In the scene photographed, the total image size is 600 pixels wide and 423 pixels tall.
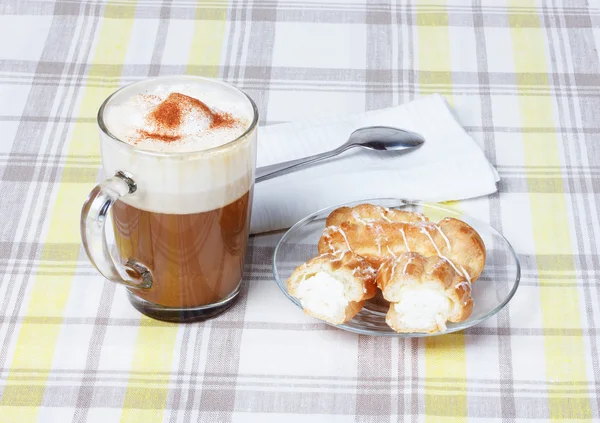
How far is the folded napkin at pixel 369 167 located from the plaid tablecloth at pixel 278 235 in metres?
0.04

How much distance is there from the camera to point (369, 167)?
1.32 metres

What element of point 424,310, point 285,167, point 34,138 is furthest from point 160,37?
point 424,310

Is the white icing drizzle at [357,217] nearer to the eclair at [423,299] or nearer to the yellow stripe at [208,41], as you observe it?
the eclair at [423,299]

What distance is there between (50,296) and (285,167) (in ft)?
1.21

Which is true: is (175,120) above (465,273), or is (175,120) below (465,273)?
above

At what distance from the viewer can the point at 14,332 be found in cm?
104

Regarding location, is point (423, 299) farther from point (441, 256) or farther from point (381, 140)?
point (381, 140)

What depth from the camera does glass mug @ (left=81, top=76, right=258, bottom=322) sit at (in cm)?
94

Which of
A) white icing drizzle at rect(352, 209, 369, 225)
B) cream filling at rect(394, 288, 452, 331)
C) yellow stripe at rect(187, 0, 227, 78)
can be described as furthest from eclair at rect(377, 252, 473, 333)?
yellow stripe at rect(187, 0, 227, 78)

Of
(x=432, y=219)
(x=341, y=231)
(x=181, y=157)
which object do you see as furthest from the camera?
(x=432, y=219)

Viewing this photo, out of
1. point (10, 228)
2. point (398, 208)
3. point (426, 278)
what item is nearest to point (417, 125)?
point (398, 208)

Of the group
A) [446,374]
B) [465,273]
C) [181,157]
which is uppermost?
[181,157]

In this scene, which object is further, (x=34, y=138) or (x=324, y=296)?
(x=34, y=138)

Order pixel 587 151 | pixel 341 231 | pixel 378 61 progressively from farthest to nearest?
pixel 378 61
pixel 587 151
pixel 341 231
